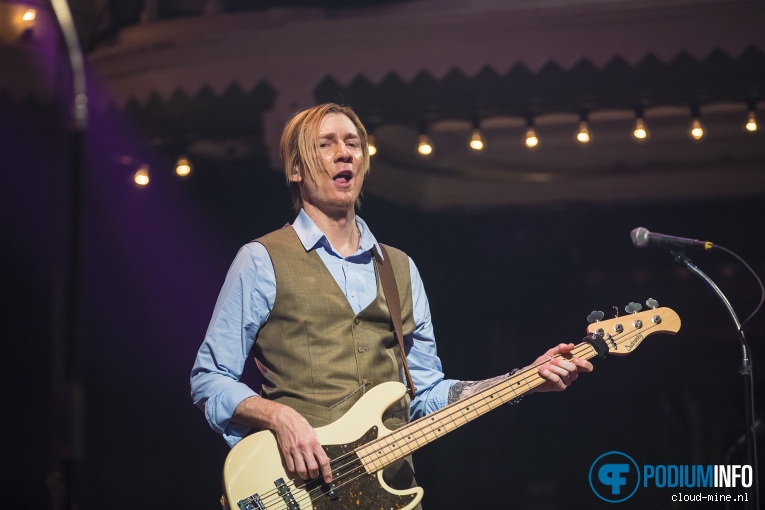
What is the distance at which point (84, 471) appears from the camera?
7.15 metres

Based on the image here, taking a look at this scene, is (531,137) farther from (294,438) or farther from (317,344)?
(294,438)

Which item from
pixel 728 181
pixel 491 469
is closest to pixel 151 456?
pixel 491 469

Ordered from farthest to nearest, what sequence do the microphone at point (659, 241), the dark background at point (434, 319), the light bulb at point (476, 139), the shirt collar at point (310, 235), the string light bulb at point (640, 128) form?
the dark background at point (434, 319) < the light bulb at point (476, 139) < the string light bulb at point (640, 128) < the microphone at point (659, 241) < the shirt collar at point (310, 235)

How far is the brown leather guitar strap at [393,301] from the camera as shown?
11.0 ft

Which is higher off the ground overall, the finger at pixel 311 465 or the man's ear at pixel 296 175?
the man's ear at pixel 296 175

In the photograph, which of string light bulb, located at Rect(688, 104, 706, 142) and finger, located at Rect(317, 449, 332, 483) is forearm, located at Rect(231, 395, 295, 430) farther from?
string light bulb, located at Rect(688, 104, 706, 142)

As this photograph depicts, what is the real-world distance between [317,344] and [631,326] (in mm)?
1195

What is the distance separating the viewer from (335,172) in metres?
3.41

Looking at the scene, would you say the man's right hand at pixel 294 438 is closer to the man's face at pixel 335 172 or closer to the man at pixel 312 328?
the man at pixel 312 328

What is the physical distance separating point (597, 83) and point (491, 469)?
3932 mm

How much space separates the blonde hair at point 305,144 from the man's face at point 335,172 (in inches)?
0.7

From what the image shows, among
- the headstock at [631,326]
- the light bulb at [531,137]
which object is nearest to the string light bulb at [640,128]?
the light bulb at [531,137]

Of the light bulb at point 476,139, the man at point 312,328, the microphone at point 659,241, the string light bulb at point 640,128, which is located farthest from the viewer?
the light bulb at point 476,139

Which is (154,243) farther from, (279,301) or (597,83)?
(279,301)
